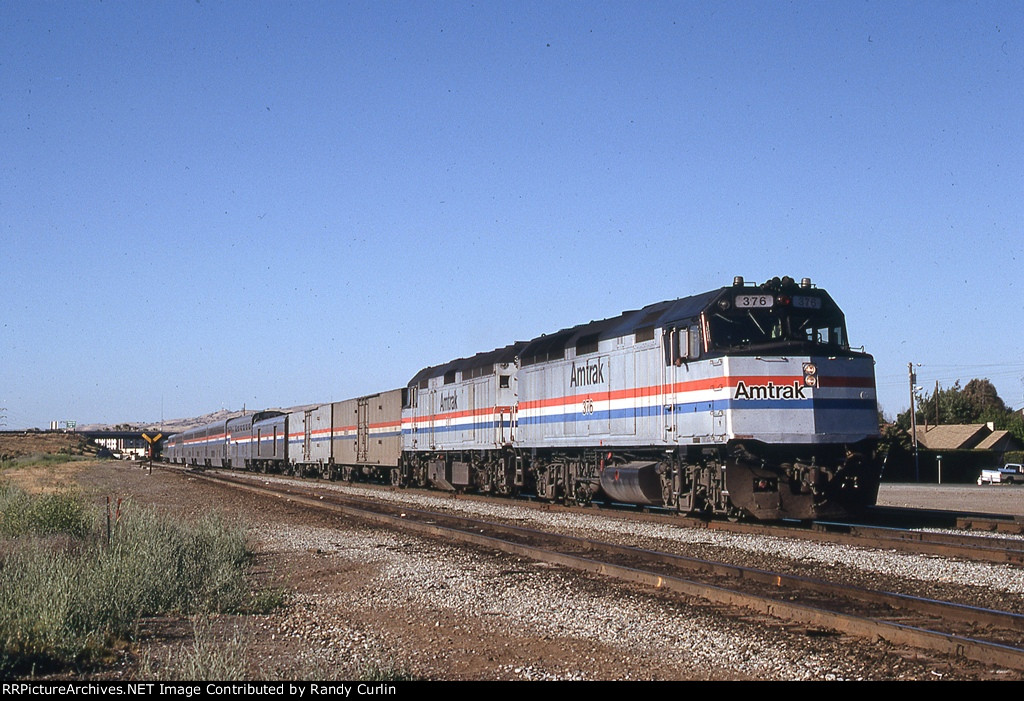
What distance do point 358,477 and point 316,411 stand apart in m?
6.56

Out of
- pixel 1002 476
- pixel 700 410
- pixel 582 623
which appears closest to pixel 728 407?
pixel 700 410

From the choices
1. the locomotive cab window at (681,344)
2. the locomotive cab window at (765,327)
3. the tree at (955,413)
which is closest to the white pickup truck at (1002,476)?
the tree at (955,413)

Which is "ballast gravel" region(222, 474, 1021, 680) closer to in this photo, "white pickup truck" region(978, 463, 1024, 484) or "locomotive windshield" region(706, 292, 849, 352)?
"locomotive windshield" region(706, 292, 849, 352)

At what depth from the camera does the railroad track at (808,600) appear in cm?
737

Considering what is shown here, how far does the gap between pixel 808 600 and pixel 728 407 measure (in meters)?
6.58

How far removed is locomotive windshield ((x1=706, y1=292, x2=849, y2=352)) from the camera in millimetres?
16328

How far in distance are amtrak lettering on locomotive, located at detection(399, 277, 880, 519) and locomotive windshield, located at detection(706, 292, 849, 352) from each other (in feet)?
0.06

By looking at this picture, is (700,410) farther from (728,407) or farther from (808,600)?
(808,600)

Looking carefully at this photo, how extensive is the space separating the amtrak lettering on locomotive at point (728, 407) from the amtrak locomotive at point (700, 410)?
24mm

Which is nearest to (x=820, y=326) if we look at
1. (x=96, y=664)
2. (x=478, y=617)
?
(x=478, y=617)

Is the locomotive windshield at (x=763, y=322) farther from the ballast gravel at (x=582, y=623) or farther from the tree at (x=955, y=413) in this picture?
the tree at (x=955, y=413)

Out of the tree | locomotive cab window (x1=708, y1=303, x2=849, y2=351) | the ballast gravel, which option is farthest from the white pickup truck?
the ballast gravel

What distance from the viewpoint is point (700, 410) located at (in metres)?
16.6
